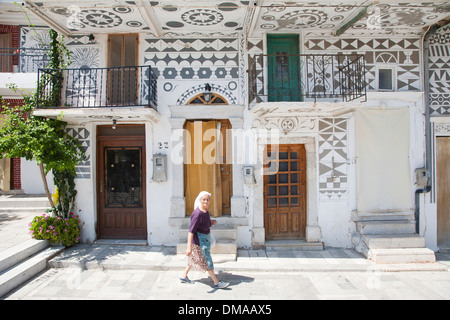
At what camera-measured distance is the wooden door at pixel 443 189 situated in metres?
7.15

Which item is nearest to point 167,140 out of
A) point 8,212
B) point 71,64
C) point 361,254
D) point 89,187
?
point 89,187

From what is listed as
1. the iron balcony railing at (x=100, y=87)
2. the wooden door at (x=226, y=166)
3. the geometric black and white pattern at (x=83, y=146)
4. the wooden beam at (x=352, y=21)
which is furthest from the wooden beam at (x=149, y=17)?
the wooden beam at (x=352, y=21)

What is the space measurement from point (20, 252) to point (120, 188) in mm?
2383

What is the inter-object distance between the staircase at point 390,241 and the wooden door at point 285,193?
134 cm

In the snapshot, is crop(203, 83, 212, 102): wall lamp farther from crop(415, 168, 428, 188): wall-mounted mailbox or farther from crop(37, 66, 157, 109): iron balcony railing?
crop(415, 168, 428, 188): wall-mounted mailbox

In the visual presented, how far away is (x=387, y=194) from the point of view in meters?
6.83

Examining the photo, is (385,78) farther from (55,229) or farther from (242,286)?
(55,229)

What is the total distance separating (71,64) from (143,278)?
211 inches

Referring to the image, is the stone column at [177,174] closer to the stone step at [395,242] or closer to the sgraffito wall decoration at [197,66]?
the sgraffito wall decoration at [197,66]

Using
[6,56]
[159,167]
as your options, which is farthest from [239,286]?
[6,56]

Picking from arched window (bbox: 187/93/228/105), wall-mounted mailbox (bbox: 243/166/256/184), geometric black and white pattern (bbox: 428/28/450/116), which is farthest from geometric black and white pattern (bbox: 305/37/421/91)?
wall-mounted mailbox (bbox: 243/166/256/184)

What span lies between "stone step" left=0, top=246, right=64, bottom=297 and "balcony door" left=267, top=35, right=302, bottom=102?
238 inches

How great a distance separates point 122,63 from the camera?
22.9 feet

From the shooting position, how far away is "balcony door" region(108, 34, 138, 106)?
696 cm
